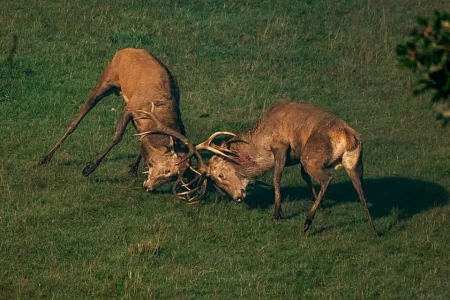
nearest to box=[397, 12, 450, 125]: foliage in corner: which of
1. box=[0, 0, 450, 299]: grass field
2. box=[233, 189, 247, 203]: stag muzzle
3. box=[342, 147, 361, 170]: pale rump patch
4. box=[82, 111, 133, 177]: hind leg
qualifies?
box=[0, 0, 450, 299]: grass field

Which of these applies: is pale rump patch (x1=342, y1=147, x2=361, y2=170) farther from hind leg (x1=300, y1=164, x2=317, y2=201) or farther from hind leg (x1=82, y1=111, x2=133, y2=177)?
hind leg (x1=82, y1=111, x2=133, y2=177)

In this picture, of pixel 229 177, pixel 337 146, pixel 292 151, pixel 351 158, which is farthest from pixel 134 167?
pixel 351 158

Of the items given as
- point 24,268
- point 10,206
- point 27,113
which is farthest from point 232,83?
point 24,268

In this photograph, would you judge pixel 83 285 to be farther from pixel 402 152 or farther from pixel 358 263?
pixel 402 152

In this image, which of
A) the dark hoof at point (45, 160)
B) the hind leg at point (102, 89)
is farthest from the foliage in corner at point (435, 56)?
the hind leg at point (102, 89)

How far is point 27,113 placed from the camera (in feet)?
58.7

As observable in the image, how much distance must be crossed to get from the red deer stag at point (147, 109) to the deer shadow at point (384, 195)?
1.19 meters

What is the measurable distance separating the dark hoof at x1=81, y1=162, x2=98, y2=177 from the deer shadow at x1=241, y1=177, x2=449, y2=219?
2.07 meters

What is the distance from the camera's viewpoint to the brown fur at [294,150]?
1369 centimetres

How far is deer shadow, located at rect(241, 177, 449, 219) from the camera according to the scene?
14.6 metres

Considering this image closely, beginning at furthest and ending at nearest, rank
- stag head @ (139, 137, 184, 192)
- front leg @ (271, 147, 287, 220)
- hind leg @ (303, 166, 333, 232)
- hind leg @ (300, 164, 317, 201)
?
1. hind leg @ (300, 164, 317, 201)
2. stag head @ (139, 137, 184, 192)
3. front leg @ (271, 147, 287, 220)
4. hind leg @ (303, 166, 333, 232)

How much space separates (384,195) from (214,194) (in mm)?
2215

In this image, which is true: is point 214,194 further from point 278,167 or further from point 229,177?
point 278,167

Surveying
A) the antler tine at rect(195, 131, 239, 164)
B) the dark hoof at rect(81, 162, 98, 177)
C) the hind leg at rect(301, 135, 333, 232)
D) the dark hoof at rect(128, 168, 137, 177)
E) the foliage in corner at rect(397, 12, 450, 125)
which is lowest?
the dark hoof at rect(128, 168, 137, 177)
